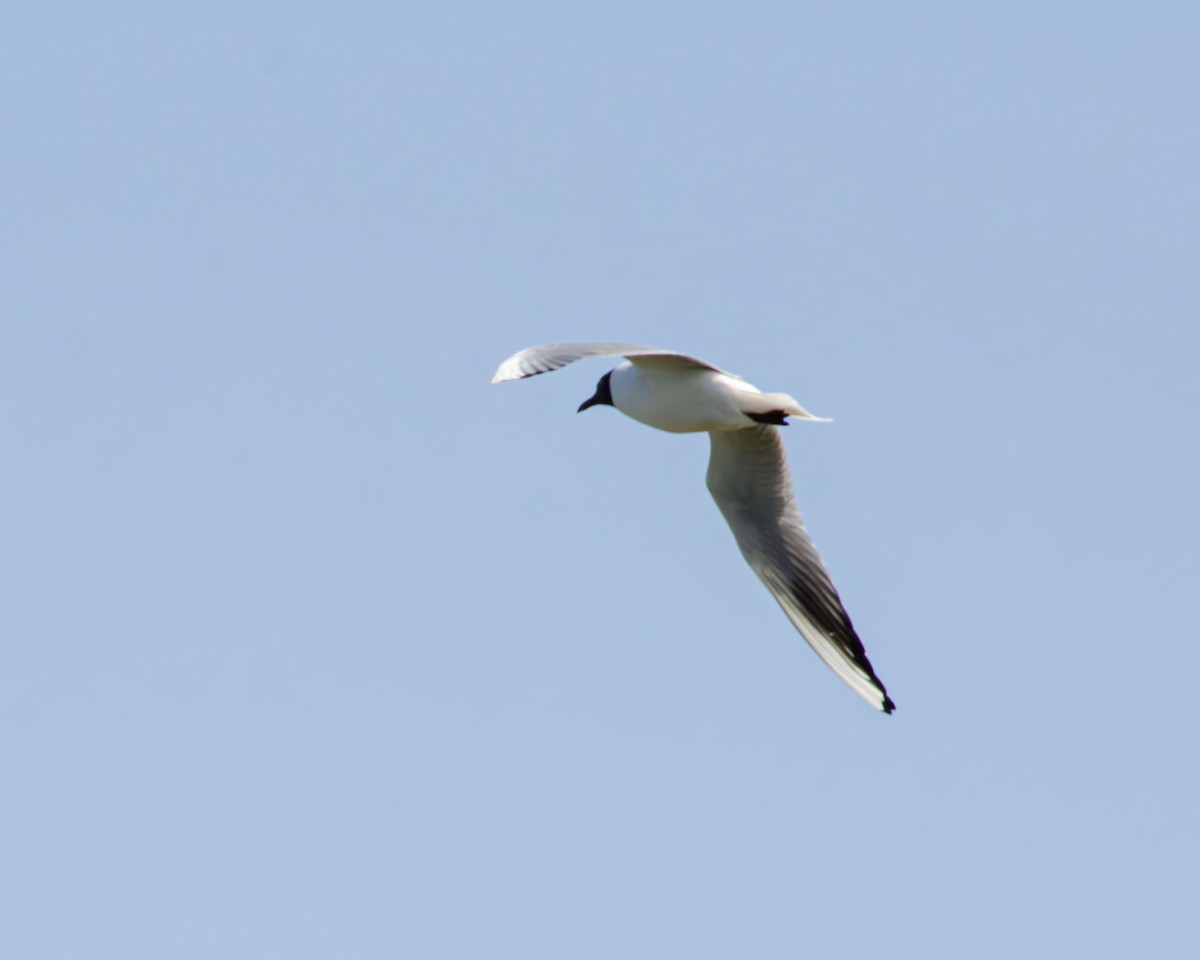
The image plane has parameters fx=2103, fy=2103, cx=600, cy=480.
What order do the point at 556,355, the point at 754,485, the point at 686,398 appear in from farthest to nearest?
the point at 754,485 < the point at 686,398 < the point at 556,355

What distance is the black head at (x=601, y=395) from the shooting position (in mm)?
9130

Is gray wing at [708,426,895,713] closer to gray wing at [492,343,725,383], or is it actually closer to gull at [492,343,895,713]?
gull at [492,343,895,713]

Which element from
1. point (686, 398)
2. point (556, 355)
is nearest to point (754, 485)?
point (686, 398)

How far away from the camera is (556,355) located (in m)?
7.54

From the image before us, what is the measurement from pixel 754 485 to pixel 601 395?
0.85m

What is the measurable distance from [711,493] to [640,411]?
939mm

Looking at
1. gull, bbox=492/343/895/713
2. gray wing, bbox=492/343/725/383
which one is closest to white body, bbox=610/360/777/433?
gull, bbox=492/343/895/713

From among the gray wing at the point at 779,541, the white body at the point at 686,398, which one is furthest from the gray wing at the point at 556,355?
the gray wing at the point at 779,541

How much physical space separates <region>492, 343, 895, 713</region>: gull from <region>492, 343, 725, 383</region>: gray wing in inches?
15.5

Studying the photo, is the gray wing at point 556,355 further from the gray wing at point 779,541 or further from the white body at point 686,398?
the gray wing at point 779,541

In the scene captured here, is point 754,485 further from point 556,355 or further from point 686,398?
point 556,355

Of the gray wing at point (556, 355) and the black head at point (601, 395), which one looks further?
the black head at point (601, 395)

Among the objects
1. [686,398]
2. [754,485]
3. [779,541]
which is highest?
[686,398]

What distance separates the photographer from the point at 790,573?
945 centimetres
